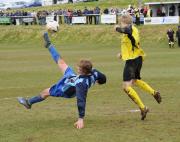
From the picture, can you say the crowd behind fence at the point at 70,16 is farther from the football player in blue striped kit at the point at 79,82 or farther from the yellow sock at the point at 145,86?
the football player in blue striped kit at the point at 79,82

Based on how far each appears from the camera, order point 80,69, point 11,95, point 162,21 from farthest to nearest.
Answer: point 162,21 → point 11,95 → point 80,69

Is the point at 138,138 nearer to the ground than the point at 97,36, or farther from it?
farther from it

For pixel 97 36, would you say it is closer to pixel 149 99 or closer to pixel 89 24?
pixel 89 24

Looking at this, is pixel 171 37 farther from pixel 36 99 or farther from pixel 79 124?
pixel 79 124

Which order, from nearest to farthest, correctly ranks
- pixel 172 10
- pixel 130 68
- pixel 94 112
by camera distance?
pixel 130 68 < pixel 94 112 < pixel 172 10

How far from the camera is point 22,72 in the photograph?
26281mm

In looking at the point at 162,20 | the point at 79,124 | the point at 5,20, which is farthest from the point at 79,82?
the point at 5,20

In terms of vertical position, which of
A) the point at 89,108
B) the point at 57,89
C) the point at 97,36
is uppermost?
the point at 57,89

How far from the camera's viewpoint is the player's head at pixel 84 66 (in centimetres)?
1030

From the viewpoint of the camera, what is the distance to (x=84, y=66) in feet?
33.8

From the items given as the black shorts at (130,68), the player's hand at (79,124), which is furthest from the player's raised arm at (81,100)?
the black shorts at (130,68)

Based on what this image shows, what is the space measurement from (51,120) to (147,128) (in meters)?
2.19

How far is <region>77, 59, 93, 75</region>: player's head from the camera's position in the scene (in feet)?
33.8

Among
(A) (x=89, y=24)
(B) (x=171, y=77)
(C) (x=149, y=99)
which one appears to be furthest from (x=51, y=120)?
(A) (x=89, y=24)
